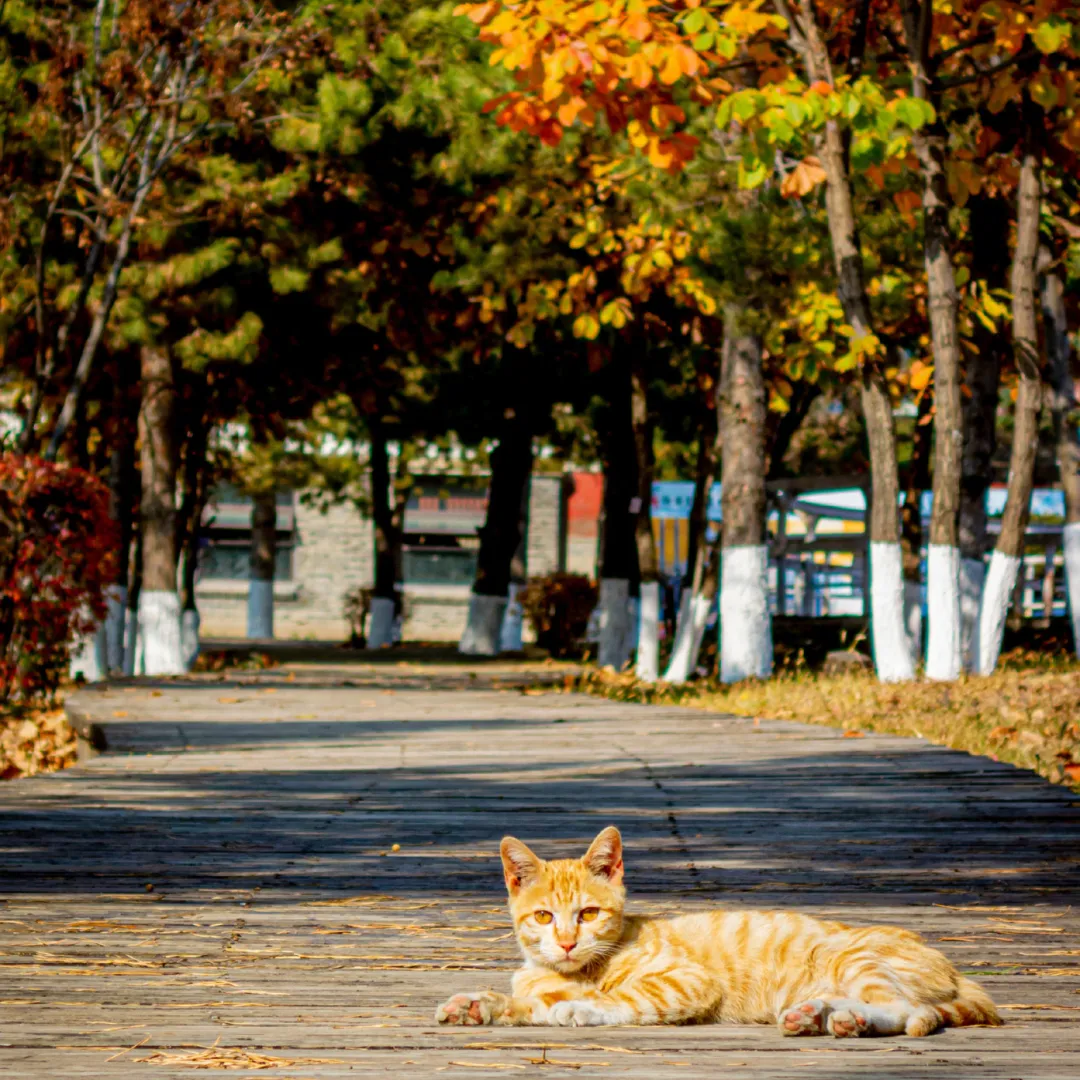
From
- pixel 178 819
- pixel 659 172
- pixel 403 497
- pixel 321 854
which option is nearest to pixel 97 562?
pixel 659 172

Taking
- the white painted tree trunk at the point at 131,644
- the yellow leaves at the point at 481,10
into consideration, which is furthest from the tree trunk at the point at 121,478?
the yellow leaves at the point at 481,10

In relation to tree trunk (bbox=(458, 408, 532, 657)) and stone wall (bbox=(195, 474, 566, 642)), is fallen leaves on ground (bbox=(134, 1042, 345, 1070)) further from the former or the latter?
stone wall (bbox=(195, 474, 566, 642))

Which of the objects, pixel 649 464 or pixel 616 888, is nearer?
pixel 616 888

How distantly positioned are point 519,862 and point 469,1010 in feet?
1.41

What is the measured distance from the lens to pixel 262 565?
46844 millimetres

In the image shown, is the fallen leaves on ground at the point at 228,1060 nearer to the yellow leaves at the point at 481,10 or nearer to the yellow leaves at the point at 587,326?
the yellow leaves at the point at 481,10

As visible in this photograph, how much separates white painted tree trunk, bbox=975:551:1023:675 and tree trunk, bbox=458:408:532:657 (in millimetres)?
15053

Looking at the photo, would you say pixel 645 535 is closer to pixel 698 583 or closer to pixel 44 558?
pixel 698 583

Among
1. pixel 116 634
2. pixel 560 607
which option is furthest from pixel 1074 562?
pixel 560 607

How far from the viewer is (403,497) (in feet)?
148

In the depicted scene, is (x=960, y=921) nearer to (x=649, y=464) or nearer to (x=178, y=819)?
(x=178, y=819)

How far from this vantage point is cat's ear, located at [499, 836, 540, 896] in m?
5.15

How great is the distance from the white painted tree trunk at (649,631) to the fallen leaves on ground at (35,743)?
25.6 feet

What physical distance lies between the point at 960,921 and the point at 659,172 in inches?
563
